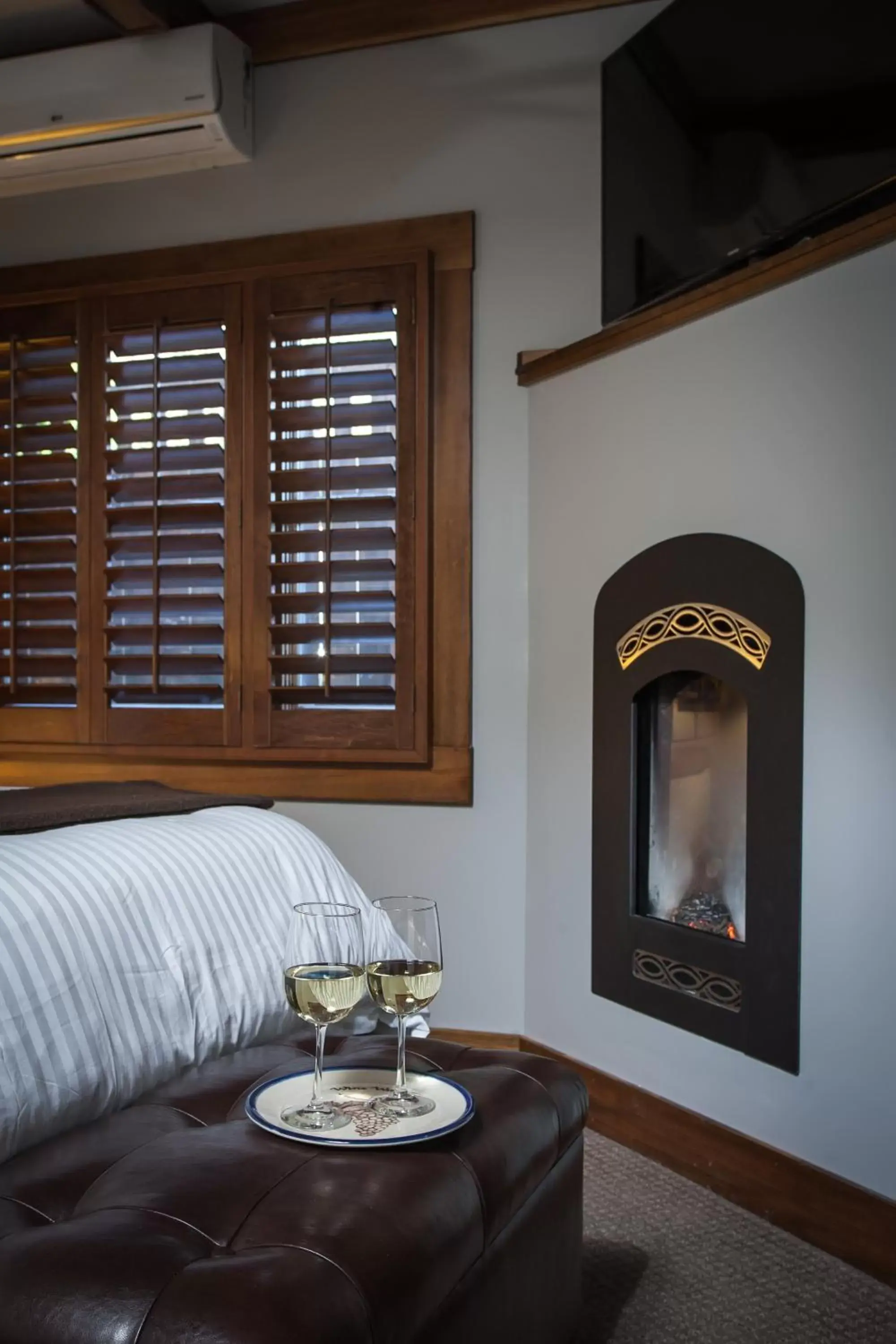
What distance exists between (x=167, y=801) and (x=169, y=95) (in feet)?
6.98

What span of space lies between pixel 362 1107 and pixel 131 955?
1.49 ft

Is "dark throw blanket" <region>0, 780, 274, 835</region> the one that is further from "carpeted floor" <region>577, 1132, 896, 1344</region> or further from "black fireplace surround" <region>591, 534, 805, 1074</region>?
"carpeted floor" <region>577, 1132, 896, 1344</region>

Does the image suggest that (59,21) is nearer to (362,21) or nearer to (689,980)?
(362,21)

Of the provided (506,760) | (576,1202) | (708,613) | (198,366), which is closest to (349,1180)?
(576,1202)

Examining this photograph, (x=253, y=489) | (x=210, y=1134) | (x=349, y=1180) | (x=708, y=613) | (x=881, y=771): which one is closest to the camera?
(x=349, y=1180)

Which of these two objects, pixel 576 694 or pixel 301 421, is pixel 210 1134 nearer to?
pixel 576 694

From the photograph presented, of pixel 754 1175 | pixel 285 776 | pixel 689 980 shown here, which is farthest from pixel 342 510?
pixel 754 1175

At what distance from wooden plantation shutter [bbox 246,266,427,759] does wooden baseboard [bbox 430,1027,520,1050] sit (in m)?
0.81

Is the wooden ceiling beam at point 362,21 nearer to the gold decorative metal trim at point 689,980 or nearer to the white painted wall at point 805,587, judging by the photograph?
the white painted wall at point 805,587

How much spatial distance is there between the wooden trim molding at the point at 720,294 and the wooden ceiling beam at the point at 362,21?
0.96m

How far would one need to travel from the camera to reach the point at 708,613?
2.44 m

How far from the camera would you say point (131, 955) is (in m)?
1.68

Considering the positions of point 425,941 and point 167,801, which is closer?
point 425,941

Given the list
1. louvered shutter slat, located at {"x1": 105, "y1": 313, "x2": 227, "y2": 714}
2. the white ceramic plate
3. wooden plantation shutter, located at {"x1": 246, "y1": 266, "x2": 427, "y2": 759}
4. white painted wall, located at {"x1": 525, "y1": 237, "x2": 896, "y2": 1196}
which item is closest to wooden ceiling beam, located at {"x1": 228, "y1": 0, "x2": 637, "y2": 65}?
wooden plantation shutter, located at {"x1": 246, "y1": 266, "x2": 427, "y2": 759}
